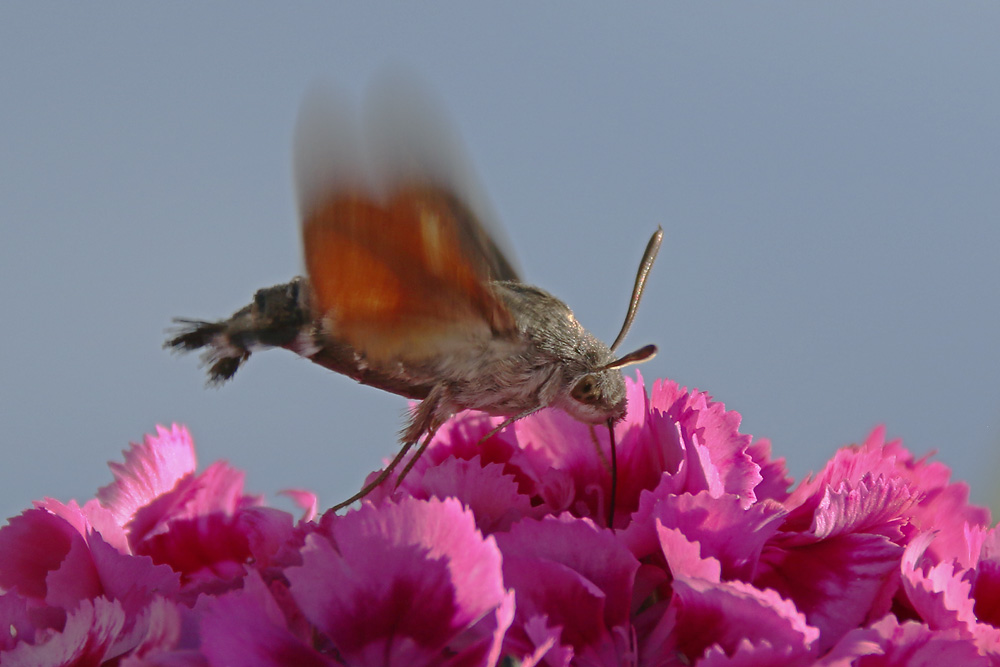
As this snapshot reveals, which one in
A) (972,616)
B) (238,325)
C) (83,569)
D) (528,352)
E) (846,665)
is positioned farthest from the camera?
(528,352)

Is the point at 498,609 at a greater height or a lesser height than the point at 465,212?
lesser

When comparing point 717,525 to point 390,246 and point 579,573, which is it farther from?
point 390,246

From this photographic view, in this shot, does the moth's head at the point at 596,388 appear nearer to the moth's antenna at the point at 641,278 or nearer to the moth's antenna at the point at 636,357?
the moth's antenna at the point at 636,357

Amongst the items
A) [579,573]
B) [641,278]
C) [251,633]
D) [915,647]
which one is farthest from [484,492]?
[641,278]

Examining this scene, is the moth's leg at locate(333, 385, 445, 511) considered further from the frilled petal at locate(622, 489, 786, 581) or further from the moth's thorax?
the frilled petal at locate(622, 489, 786, 581)

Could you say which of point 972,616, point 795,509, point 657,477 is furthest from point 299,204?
point 972,616

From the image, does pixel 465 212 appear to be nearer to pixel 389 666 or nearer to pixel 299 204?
pixel 299 204
